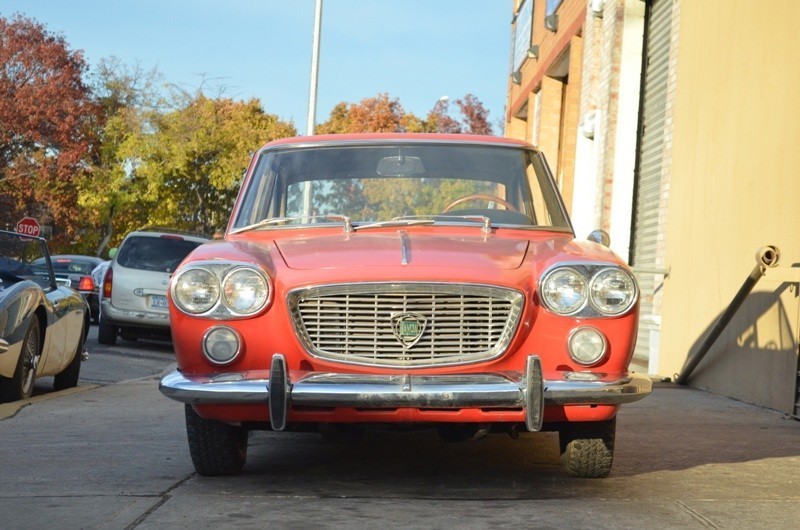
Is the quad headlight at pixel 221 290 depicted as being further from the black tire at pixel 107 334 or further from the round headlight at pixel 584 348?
the black tire at pixel 107 334

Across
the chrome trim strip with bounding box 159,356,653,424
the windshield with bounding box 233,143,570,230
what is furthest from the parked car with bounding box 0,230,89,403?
the chrome trim strip with bounding box 159,356,653,424

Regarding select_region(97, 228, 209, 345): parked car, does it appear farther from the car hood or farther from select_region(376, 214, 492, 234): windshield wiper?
the car hood

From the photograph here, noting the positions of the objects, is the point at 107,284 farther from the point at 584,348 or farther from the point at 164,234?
the point at 584,348

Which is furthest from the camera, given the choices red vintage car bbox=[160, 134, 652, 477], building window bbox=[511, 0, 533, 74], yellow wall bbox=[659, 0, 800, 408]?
building window bbox=[511, 0, 533, 74]

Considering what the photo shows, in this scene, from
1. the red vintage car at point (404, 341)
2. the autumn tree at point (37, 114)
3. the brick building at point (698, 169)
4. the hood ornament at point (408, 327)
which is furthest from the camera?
the autumn tree at point (37, 114)

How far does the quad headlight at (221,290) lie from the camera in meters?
5.63

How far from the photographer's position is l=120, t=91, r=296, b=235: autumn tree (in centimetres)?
5038

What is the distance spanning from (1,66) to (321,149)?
1746 inches

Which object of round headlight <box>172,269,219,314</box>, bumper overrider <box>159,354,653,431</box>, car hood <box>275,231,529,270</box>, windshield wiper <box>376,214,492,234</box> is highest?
windshield wiper <box>376,214,492,234</box>

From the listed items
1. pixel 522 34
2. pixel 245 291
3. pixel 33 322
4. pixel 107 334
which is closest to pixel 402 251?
pixel 245 291

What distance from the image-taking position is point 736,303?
1025 centimetres

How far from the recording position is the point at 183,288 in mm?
5723

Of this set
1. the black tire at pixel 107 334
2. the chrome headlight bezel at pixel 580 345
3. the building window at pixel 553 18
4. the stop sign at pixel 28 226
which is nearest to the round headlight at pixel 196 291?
the chrome headlight bezel at pixel 580 345

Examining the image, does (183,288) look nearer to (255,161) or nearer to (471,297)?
(471,297)
